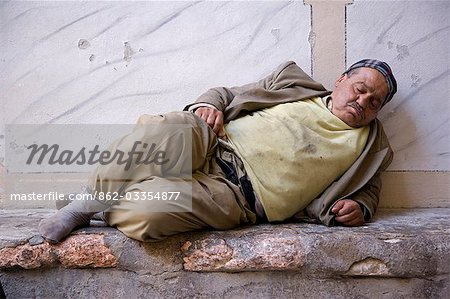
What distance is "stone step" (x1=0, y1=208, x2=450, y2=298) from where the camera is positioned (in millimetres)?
1745

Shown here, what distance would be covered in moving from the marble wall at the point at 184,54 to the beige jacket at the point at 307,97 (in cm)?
18

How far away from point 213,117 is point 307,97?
0.45m

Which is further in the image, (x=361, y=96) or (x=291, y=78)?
(x=291, y=78)

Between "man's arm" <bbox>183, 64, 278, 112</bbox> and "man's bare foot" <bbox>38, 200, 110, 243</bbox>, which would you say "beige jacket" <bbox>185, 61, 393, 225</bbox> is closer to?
"man's arm" <bbox>183, 64, 278, 112</bbox>

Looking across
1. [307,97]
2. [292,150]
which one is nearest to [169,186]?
[292,150]

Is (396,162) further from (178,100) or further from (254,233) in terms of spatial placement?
(178,100)

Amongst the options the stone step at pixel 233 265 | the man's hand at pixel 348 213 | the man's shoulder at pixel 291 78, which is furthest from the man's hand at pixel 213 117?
the man's hand at pixel 348 213

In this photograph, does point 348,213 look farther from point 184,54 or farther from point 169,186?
point 184,54

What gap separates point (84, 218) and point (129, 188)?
232 millimetres

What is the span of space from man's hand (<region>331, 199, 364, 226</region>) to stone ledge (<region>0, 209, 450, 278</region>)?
4.6 inches

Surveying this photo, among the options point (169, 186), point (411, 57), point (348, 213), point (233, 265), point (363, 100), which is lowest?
point (233, 265)

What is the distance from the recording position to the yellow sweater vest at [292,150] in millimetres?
1971

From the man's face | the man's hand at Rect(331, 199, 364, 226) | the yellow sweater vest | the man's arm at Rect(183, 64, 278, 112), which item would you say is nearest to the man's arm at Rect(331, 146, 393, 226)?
the man's hand at Rect(331, 199, 364, 226)

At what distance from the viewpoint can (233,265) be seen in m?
1.75
